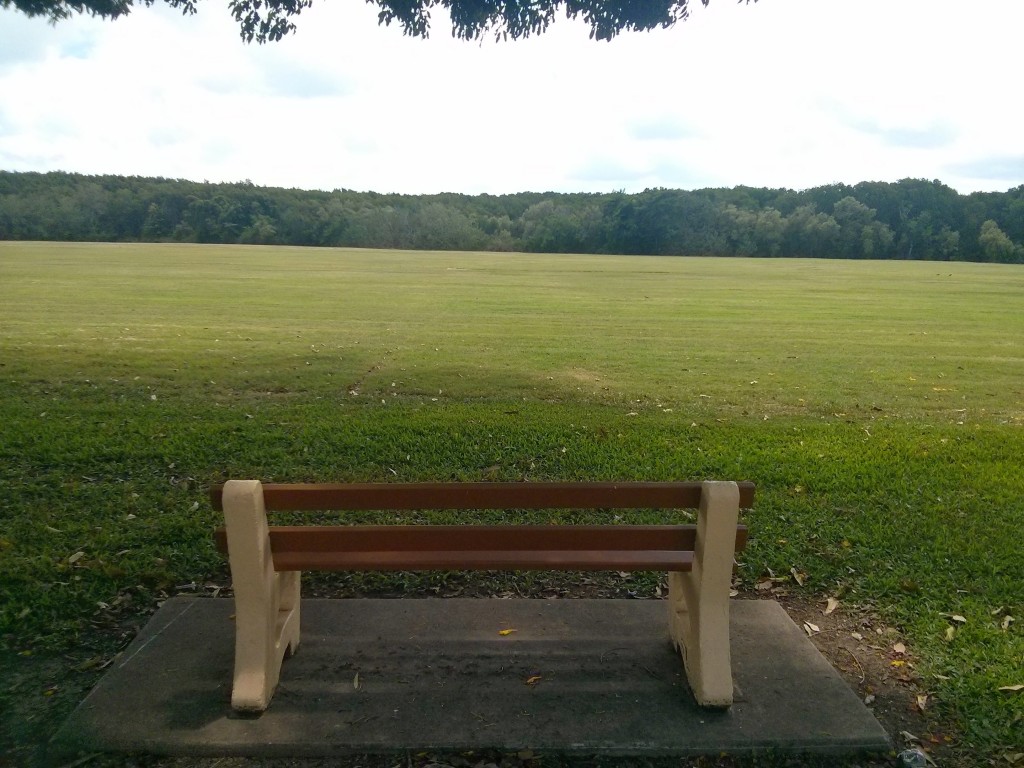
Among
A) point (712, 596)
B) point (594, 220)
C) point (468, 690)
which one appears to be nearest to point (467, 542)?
point (468, 690)

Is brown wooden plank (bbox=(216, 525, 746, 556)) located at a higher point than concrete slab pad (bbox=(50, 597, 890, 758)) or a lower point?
higher

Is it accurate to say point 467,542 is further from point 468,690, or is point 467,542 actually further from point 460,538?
point 468,690

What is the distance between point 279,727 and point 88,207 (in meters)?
50.3

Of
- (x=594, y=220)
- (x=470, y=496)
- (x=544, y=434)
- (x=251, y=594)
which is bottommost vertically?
(x=544, y=434)

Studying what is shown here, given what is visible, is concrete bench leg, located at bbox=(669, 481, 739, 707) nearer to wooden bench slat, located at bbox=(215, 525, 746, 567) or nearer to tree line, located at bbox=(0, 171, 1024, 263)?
wooden bench slat, located at bbox=(215, 525, 746, 567)

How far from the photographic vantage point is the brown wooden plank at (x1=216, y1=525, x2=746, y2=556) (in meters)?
3.46

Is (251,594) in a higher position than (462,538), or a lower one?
lower

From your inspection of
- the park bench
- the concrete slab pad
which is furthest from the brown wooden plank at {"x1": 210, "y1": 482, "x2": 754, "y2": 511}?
the concrete slab pad

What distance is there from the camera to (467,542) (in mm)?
3480

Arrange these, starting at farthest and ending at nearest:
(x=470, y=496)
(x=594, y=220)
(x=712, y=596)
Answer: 1. (x=594, y=220)
2. (x=712, y=596)
3. (x=470, y=496)

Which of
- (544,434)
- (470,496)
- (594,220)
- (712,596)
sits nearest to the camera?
(470,496)

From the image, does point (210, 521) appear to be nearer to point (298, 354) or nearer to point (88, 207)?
point (298, 354)

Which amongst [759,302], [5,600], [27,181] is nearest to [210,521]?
[5,600]

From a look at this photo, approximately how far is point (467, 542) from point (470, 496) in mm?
205
